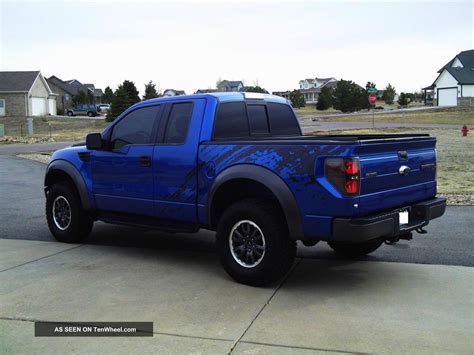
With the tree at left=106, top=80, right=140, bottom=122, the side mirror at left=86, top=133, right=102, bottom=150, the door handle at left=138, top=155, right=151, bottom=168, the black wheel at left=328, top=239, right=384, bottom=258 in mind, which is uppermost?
the tree at left=106, top=80, right=140, bottom=122

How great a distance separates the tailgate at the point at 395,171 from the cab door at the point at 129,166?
2576 millimetres

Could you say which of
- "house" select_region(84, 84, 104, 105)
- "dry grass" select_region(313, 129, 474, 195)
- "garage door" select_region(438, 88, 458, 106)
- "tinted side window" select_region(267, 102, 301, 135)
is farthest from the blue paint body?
"house" select_region(84, 84, 104, 105)

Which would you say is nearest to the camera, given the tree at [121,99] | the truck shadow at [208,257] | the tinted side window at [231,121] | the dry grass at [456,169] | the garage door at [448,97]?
the truck shadow at [208,257]

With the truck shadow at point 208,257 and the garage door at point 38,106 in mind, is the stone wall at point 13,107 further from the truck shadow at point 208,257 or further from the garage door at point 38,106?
the truck shadow at point 208,257

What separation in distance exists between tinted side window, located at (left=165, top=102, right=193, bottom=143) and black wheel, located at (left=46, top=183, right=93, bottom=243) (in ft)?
6.23

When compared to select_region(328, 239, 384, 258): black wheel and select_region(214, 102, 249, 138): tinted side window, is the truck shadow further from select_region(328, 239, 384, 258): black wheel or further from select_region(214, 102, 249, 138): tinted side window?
select_region(214, 102, 249, 138): tinted side window

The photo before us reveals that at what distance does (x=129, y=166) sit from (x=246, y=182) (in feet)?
5.74

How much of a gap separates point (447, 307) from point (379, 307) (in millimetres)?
602

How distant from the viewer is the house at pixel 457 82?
72938 mm

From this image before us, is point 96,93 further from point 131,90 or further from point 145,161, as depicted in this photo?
point 145,161

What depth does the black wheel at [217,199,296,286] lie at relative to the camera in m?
5.01

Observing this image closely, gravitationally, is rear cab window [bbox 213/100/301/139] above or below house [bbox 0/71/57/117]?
below

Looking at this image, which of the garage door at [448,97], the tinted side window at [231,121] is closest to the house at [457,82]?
the garage door at [448,97]

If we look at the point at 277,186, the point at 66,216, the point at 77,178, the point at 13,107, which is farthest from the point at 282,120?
the point at 13,107
